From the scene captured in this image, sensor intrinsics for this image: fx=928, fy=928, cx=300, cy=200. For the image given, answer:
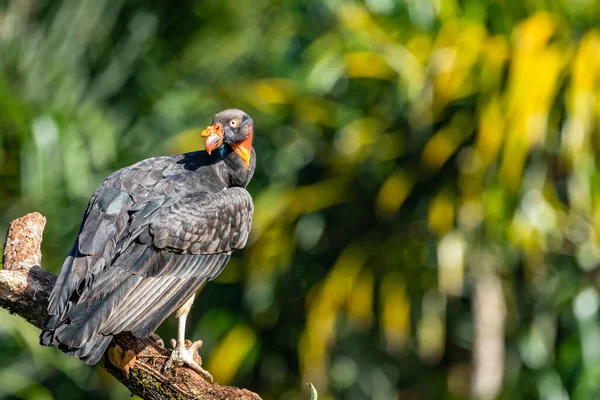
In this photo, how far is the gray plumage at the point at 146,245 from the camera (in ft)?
12.2

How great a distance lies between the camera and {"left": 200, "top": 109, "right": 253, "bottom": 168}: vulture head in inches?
178

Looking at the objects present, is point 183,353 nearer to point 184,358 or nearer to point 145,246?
point 184,358

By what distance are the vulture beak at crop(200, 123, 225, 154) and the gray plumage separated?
5.0 inches

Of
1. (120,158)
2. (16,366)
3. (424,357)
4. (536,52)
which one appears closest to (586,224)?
(536,52)

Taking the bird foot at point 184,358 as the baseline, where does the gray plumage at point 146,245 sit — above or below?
above

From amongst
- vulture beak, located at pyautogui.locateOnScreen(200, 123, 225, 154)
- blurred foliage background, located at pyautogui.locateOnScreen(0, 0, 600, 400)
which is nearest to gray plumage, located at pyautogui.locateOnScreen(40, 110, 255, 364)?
vulture beak, located at pyautogui.locateOnScreen(200, 123, 225, 154)

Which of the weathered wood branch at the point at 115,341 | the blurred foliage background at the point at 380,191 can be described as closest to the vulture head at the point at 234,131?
the weathered wood branch at the point at 115,341

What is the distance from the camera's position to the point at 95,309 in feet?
12.3

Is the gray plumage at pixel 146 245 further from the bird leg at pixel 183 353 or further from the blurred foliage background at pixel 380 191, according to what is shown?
the blurred foliage background at pixel 380 191

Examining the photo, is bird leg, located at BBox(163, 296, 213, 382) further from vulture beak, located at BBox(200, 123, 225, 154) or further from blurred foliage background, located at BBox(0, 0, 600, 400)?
blurred foliage background, located at BBox(0, 0, 600, 400)

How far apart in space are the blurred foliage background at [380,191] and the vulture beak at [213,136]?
261 centimetres

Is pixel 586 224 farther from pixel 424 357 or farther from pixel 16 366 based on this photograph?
pixel 16 366

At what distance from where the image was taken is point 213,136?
4.46m

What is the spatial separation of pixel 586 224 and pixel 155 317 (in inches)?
161
